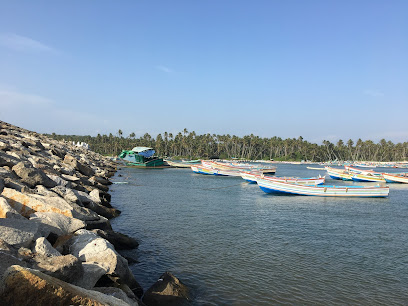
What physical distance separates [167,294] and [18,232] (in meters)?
4.91

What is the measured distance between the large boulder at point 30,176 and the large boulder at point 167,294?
8786 mm

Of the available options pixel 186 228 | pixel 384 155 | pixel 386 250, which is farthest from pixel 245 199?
pixel 384 155

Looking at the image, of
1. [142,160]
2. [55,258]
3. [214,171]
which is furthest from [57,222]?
[142,160]

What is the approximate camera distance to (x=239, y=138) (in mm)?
193250

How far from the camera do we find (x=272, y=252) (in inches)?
634

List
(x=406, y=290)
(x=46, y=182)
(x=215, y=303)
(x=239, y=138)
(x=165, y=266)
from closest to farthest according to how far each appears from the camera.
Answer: (x=215, y=303), (x=406, y=290), (x=165, y=266), (x=46, y=182), (x=239, y=138)

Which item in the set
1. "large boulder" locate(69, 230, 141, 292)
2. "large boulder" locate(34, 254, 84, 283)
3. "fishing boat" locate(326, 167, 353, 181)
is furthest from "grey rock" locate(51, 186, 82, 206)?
"fishing boat" locate(326, 167, 353, 181)

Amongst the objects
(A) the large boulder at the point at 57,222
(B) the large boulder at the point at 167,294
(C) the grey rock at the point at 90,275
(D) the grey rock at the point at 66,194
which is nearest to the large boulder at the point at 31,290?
(C) the grey rock at the point at 90,275

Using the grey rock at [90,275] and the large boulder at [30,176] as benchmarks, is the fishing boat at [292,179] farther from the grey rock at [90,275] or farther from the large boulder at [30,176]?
the grey rock at [90,275]

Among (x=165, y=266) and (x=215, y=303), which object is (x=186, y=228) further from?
(x=215, y=303)

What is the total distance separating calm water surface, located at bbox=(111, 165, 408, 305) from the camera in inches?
461

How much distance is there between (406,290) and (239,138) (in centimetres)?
18212

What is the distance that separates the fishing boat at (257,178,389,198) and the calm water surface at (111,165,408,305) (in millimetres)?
8822

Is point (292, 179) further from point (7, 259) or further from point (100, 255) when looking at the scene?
point (7, 259)
